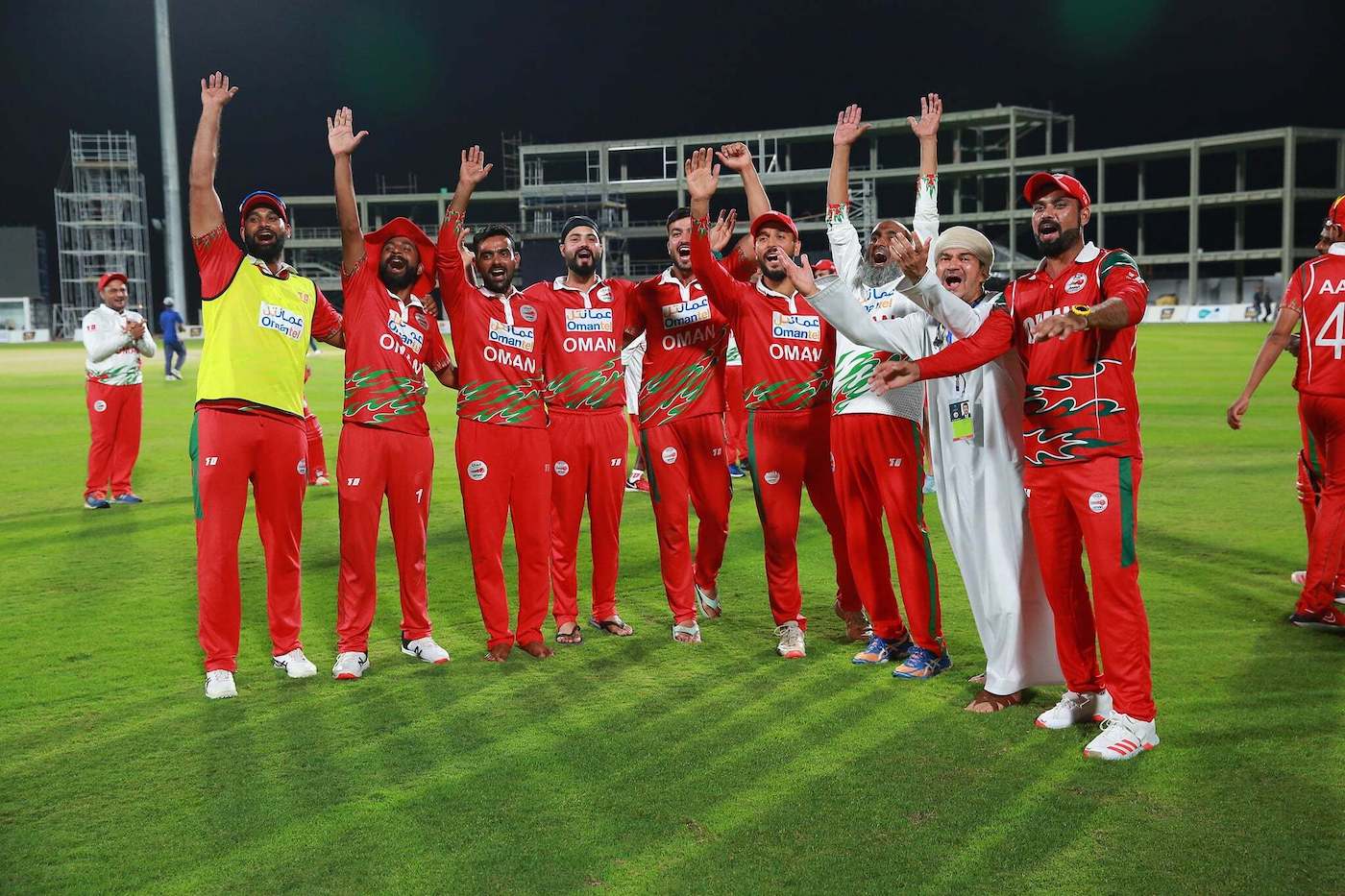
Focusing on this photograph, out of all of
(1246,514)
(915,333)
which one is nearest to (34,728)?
(915,333)

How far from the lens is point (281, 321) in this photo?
593 centimetres

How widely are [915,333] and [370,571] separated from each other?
319 centimetres

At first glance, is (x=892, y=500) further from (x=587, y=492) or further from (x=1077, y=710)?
(x=587, y=492)

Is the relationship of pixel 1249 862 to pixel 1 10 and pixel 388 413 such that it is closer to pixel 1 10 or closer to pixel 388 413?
pixel 388 413

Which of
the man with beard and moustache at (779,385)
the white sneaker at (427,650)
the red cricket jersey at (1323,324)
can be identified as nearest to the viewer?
the white sneaker at (427,650)

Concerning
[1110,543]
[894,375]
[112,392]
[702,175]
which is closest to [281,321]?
[702,175]

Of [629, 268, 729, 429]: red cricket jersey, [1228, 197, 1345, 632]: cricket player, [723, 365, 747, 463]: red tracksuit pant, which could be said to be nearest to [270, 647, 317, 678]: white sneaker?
[629, 268, 729, 429]: red cricket jersey

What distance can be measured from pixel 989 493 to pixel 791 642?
1601 mm

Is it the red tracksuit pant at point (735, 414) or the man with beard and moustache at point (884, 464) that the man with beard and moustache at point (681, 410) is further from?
the red tracksuit pant at point (735, 414)

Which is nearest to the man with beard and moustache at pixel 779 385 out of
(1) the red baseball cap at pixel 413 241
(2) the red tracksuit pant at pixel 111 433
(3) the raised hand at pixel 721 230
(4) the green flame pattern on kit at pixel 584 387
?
(3) the raised hand at pixel 721 230

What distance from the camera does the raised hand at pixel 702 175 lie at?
631 cm

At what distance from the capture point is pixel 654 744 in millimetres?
4852

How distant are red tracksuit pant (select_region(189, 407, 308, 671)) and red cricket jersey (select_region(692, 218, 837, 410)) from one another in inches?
98.0

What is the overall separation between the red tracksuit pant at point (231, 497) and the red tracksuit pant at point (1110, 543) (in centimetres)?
374
